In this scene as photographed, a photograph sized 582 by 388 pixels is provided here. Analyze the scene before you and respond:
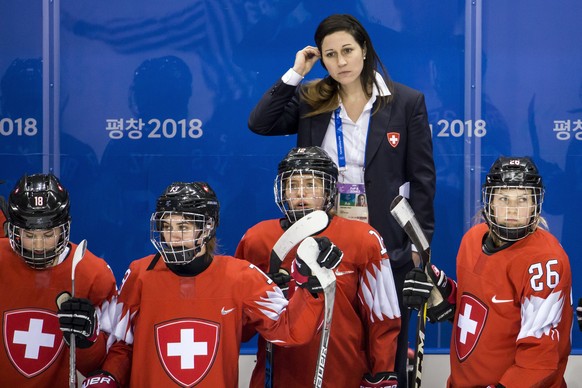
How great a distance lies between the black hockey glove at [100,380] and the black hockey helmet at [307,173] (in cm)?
80

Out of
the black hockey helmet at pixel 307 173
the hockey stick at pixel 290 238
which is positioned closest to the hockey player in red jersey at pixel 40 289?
the hockey stick at pixel 290 238

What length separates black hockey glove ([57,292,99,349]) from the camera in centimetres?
287

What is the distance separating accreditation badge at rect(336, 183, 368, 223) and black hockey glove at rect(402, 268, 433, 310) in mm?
419

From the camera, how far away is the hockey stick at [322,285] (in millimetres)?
2816

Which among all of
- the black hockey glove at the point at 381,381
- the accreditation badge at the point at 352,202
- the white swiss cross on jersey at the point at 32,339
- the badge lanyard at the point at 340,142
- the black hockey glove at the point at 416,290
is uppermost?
the badge lanyard at the point at 340,142

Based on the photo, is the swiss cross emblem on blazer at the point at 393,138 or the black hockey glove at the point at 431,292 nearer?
the black hockey glove at the point at 431,292

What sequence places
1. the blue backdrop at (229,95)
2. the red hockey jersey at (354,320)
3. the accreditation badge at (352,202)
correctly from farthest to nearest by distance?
the blue backdrop at (229,95) < the accreditation badge at (352,202) < the red hockey jersey at (354,320)

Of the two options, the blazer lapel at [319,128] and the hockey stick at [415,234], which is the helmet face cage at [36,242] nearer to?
the blazer lapel at [319,128]

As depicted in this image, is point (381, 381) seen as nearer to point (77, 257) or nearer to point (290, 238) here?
point (290, 238)

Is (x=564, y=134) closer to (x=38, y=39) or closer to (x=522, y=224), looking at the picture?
(x=522, y=224)

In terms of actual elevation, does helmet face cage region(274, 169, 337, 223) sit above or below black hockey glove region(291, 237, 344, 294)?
above

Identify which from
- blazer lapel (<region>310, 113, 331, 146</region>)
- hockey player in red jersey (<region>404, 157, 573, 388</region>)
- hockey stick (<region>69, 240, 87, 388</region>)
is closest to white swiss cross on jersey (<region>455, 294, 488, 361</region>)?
hockey player in red jersey (<region>404, 157, 573, 388</region>)

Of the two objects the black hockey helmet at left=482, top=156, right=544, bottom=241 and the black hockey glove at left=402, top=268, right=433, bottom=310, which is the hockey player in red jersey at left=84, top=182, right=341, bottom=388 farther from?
the black hockey helmet at left=482, top=156, right=544, bottom=241

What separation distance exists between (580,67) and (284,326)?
7.43ft
